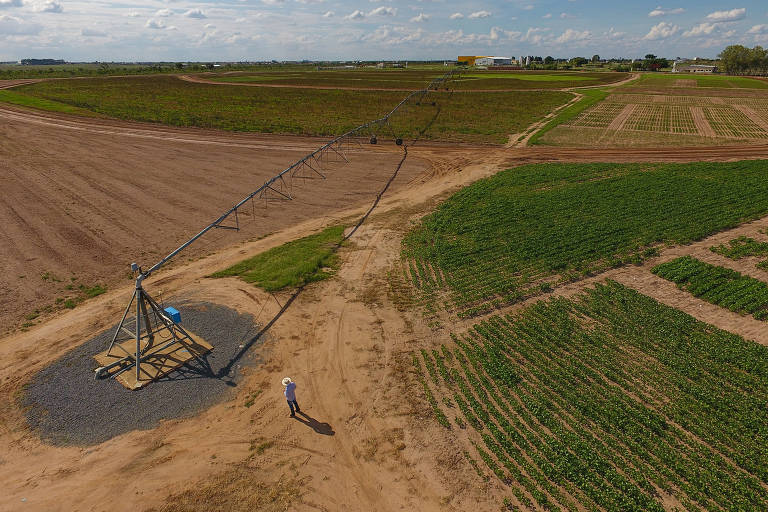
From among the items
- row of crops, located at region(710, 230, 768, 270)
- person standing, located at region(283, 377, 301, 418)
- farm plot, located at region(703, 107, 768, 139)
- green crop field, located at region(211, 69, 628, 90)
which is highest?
green crop field, located at region(211, 69, 628, 90)

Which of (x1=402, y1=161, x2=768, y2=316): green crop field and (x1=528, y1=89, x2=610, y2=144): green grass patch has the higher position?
(x1=528, y1=89, x2=610, y2=144): green grass patch

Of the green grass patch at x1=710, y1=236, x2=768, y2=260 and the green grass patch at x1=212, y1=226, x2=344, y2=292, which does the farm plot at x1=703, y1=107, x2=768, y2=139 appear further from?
the green grass patch at x1=212, y1=226, x2=344, y2=292

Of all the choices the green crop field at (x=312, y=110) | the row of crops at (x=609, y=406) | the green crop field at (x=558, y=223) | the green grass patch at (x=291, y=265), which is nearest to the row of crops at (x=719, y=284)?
the green crop field at (x=558, y=223)

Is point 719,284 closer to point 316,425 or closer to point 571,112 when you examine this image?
point 316,425

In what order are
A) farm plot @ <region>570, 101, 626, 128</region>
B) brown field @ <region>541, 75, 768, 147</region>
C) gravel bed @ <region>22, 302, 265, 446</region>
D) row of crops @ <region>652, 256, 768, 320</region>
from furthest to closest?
farm plot @ <region>570, 101, 626, 128</region>
brown field @ <region>541, 75, 768, 147</region>
row of crops @ <region>652, 256, 768, 320</region>
gravel bed @ <region>22, 302, 265, 446</region>

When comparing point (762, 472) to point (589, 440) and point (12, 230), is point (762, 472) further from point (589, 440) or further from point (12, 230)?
point (12, 230)

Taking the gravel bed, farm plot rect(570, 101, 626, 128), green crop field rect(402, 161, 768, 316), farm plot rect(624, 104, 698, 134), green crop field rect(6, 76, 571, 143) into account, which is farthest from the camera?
farm plot rect(570, 101, 626, 128)

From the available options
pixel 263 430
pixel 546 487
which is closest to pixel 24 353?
pixel 263 430

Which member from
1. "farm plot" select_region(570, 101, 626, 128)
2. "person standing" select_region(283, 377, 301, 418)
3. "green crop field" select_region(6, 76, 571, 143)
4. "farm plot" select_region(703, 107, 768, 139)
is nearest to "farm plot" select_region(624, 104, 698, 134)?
"farm plot" select_region(570, 101, 626, 128)
